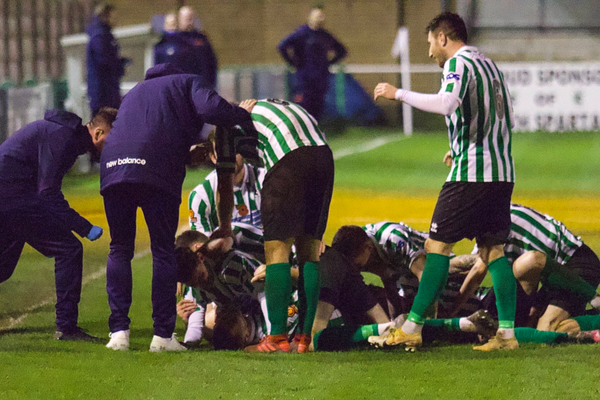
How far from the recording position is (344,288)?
640 cm

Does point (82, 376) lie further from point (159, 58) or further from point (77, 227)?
point (159, 58)

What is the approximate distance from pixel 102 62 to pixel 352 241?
33.3 ft

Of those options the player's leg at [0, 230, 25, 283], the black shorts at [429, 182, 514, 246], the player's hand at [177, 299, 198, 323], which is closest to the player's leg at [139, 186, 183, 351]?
the player's hand at [177, 299, 198, 323]

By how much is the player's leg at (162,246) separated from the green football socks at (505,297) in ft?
5.76

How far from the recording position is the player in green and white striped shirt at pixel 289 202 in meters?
5.93

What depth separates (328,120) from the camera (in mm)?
24688

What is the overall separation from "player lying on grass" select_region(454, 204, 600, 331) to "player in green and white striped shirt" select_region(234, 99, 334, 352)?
992 millimetres

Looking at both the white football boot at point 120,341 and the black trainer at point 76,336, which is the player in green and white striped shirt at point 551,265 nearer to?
the white football boot at point 120,341

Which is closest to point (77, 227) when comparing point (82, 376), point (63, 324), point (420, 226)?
point (63, 324)

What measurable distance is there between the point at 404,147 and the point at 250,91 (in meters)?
3.72

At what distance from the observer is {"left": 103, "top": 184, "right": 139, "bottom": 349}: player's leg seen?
19.5ft

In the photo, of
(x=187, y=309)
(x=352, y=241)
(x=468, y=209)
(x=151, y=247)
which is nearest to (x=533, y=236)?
(x=468, y=209)

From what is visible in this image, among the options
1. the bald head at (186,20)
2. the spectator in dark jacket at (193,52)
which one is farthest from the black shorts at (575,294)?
the bald head at (186,20)

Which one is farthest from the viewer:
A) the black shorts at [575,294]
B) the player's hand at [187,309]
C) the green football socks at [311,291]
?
the player's hand at [187,309]
